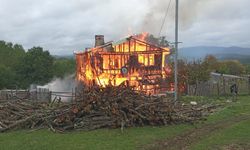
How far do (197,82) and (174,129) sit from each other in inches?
850

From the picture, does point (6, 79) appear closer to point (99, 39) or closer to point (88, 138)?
point (99, 39)

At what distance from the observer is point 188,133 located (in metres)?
18.7

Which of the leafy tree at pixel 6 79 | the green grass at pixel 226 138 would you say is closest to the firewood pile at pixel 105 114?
the green grass at pixel 226 138

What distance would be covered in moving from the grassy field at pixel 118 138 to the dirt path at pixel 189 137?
0.74ft

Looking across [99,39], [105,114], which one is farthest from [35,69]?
[105,114]

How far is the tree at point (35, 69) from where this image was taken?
77125mm

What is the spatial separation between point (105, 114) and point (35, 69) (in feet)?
194

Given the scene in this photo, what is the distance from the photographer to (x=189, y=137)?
1780 cm

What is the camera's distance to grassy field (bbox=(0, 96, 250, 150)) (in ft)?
53.8

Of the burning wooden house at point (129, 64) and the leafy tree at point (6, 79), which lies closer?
the burning wooden house at point (129, 64)

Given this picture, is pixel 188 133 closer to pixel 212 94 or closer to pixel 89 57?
pixel 212 94

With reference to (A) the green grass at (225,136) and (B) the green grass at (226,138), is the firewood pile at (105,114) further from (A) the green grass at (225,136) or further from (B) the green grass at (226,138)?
(B) the green grass at (226,138)

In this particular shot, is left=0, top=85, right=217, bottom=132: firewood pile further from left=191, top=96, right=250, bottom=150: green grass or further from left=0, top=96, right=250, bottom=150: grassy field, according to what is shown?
left=191, top=96, right=250, bottom=150: green grass

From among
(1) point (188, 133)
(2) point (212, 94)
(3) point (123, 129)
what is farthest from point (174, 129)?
(2) point (212, 94)
